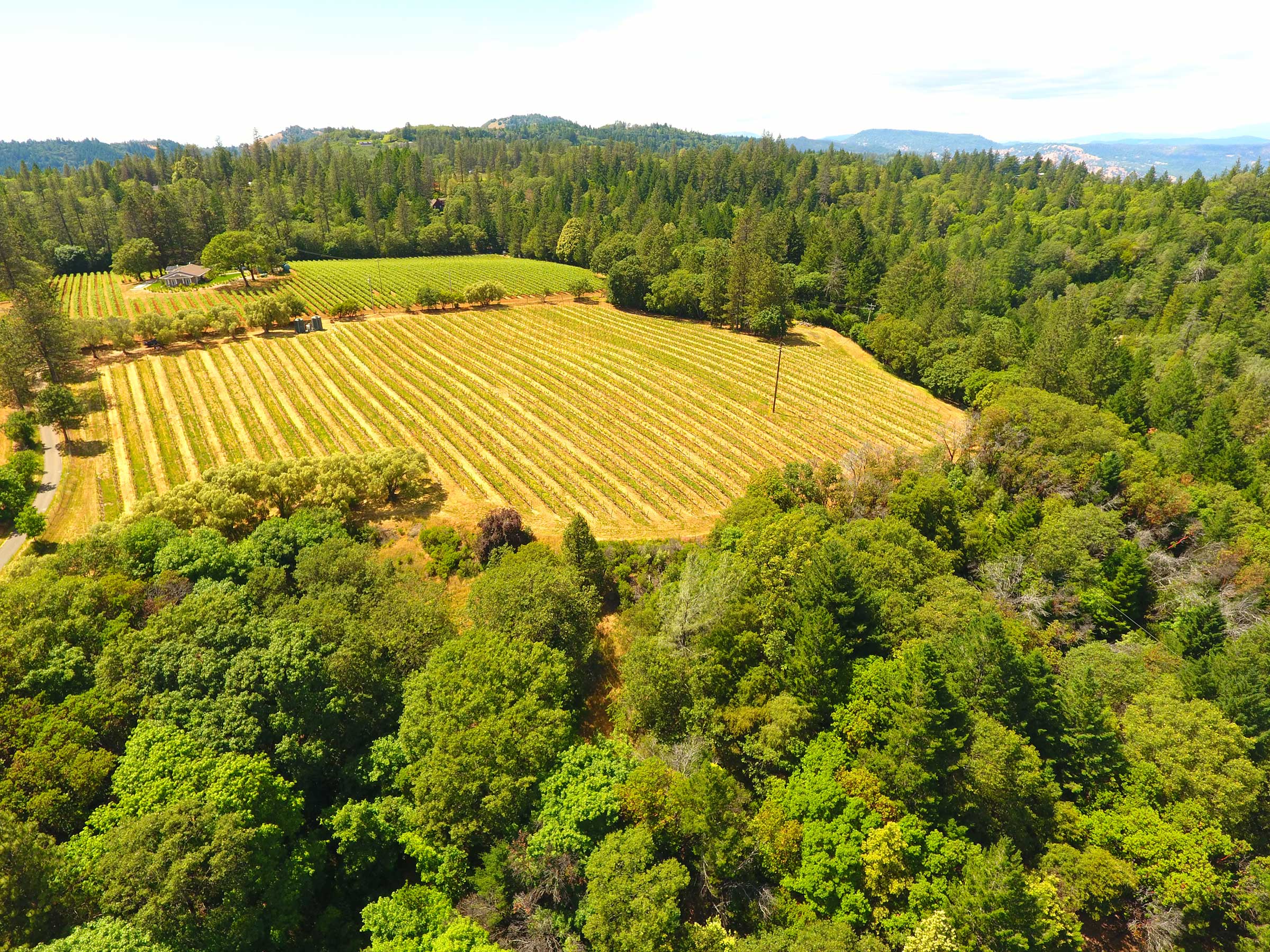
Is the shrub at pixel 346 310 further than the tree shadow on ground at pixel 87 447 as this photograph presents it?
Yes

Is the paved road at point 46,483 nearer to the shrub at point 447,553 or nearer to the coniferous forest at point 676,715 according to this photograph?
the coniferous forest at point 676,715

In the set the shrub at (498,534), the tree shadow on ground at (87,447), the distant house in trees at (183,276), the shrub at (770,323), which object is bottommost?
the shrub at (498,534)

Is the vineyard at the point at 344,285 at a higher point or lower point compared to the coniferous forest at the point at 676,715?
higher

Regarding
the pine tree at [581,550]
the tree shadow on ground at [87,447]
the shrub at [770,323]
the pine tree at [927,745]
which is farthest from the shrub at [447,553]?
the shrub at [770,323]

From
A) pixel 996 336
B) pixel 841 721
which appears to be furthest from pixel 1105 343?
pixel 841 721

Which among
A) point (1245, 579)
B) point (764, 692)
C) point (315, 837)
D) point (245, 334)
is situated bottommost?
point (315, 837)

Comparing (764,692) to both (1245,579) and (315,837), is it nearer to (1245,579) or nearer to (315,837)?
(315,837)
